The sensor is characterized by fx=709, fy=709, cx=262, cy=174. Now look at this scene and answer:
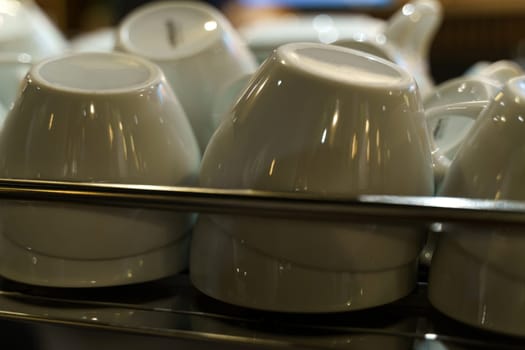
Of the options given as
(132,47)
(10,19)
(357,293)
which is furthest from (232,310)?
(10,19)

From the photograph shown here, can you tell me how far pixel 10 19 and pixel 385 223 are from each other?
1.41 feet

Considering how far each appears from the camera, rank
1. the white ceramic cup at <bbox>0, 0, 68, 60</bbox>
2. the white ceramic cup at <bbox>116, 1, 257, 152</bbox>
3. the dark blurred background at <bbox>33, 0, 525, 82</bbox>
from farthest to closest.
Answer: the dark blurred background at <bbox>33, 0, 525, 82</bbox> < the white ceramic cup at <bbox>0, 0, 68, 60</bbox> < the white ceramic cup at <bbox>116, 1, 257, 152</bbox>

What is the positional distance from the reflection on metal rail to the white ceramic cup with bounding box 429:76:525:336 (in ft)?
0.05

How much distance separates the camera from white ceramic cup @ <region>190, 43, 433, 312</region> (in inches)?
12.3

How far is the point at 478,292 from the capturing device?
307 mm

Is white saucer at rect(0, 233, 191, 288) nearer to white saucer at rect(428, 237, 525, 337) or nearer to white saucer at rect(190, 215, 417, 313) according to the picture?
white saucer at rect(190, 215, 417, 313)

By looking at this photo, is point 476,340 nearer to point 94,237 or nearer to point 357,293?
point 357,293

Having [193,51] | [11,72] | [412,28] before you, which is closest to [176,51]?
[193,51]

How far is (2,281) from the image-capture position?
1.21 feet

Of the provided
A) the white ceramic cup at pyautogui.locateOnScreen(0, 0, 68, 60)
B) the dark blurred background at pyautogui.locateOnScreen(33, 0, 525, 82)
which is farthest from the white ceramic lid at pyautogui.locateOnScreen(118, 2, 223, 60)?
the dark blurred background at pyautogui.locateOnScreen(33, 0, 525, 82)

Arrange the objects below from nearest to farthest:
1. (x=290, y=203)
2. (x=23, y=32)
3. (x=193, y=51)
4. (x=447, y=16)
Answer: (x=290, y=203) < (x=193, y=51) < (x=23, y=32) < (x=447, y=16)

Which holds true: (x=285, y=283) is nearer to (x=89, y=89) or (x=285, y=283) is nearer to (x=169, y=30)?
(x=89, y=89)

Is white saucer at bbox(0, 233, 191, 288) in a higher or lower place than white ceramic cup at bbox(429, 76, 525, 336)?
lower

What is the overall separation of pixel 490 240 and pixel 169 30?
0.31 meters
